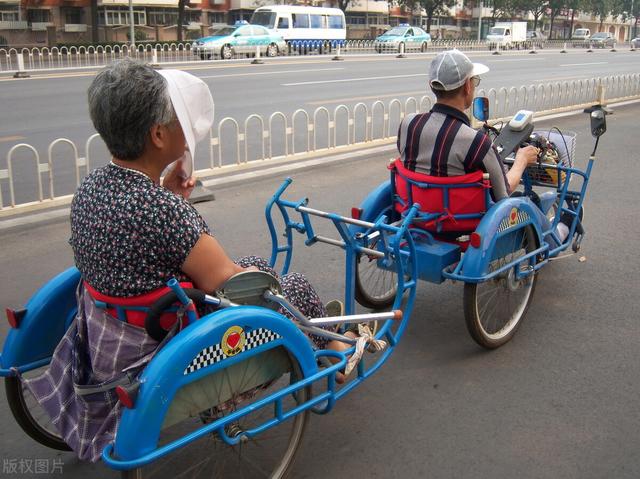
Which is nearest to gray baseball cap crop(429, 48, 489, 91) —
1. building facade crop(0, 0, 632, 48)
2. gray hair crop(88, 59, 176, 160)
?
gray hair crop(88, 59, 176, 160)

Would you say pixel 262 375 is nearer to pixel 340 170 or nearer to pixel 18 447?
pixel 18 447

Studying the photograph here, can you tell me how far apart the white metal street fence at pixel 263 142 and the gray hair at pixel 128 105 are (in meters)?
4.11

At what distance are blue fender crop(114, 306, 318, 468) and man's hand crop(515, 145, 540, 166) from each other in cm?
217

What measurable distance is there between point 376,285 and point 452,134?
4.09 ft

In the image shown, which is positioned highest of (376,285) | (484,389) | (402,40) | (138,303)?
(402,40)

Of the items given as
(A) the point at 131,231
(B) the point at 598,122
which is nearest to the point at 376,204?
(B) the point at 598,122

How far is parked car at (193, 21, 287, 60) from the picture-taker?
25.6 m

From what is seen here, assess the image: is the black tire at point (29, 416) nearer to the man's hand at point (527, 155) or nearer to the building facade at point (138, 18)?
the man's hand at point (527, 155)

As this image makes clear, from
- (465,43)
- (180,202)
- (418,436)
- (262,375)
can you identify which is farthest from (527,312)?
(465,43)

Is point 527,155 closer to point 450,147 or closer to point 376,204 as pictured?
point 450,147

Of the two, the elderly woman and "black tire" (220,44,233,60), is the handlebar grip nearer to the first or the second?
the elderly woman

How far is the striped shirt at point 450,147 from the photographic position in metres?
3.45

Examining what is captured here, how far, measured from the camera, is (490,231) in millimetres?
3395

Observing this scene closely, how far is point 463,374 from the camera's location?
138 inches
